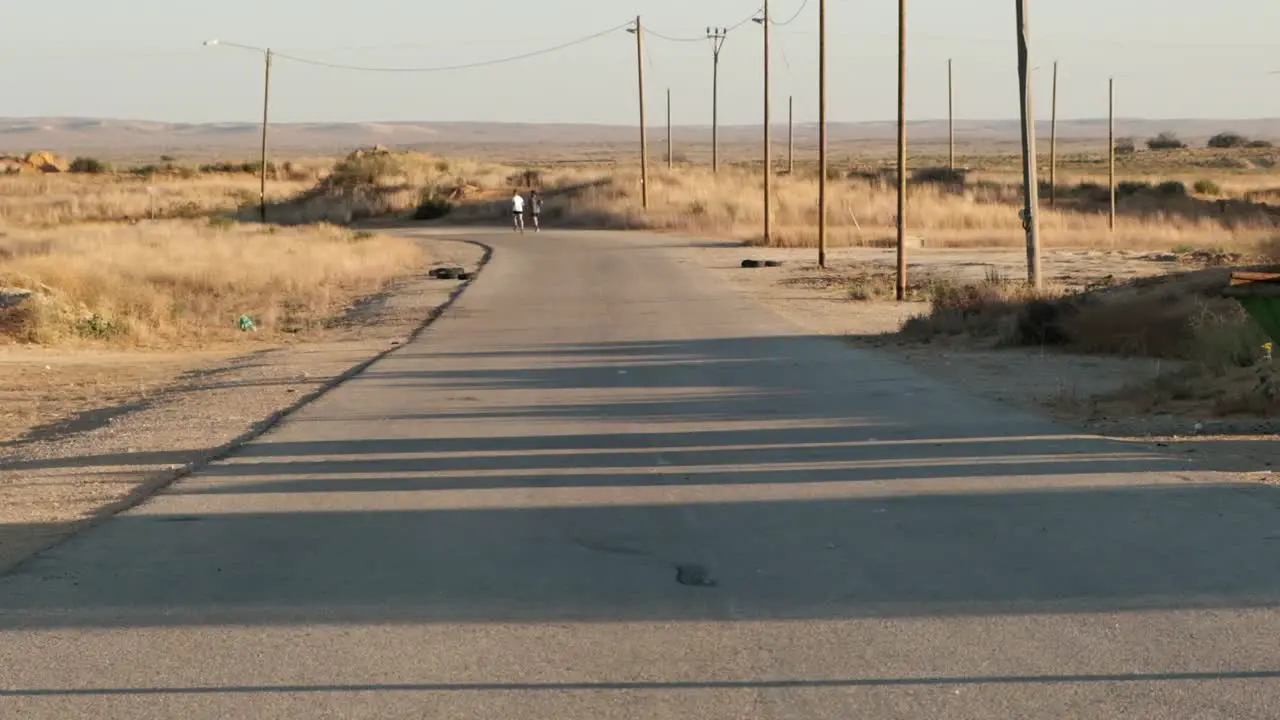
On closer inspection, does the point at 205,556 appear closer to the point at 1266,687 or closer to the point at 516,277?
the point at 1266,687

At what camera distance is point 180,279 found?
37.6 metres

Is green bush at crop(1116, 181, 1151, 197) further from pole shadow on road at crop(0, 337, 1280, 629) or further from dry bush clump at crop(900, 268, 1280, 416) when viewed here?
pole shadow on road at crop(0, 337, 1280, 629)

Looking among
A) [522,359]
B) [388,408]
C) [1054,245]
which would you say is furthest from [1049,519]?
[1054,245]

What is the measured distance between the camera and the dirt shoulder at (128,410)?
36.1 feet

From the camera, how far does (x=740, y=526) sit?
9.49 m

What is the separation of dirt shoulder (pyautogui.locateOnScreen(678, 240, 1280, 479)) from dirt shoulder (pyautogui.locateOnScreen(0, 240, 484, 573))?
7.17 metres

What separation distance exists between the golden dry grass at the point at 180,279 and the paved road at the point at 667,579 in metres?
14.9

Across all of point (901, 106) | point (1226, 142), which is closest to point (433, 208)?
point (901, 106)

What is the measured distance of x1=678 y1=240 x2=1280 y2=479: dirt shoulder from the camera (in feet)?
41.8

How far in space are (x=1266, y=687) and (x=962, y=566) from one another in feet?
7.72

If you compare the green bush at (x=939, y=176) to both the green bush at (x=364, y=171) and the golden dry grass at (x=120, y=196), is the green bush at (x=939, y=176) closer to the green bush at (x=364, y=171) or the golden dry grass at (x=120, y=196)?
the green bush at (x=364, y=171)

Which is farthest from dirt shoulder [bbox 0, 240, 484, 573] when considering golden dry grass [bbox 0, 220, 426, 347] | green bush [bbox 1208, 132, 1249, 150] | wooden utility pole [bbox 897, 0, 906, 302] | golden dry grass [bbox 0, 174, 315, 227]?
green bush [bbox 1208, 132, 1249, 150]

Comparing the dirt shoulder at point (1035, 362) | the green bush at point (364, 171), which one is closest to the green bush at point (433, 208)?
the green bush at point (364, 171)

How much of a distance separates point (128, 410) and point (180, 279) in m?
20.7
